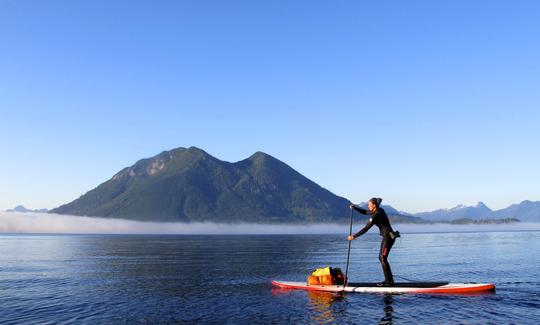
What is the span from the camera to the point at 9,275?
144ft

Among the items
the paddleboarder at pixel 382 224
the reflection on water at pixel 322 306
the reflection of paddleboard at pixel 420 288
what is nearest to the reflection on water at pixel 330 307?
the reflection on water at pixel 322 306

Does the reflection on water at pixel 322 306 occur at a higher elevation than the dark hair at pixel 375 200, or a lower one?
lower

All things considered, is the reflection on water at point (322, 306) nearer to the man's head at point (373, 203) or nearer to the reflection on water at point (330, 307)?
the reflection on water at point (330, 307)

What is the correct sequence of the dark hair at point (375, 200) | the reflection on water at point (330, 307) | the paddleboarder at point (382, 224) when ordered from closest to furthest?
the reflection on water at point (330, 307) → the dark hair at point (375, 200) → the paddleboarder at point (382, 224)

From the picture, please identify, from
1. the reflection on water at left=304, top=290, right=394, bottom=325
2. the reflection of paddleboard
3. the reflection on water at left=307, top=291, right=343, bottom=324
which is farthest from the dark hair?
the reflection on water at left=307, top=291, right=343, bottom=324

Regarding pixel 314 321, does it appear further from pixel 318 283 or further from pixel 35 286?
pixel 35 286

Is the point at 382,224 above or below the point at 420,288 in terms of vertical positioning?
above

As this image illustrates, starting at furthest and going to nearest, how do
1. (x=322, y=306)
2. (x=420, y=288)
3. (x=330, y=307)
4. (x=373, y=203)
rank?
(x=420, y=288) → (x=373, y=203) → (x=322, y=306) → (x=330, y=307)

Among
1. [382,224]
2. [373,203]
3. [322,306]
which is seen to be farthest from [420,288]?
[322,306]

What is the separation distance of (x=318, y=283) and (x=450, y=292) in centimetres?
818

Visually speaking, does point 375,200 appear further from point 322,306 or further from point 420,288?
point 322,306

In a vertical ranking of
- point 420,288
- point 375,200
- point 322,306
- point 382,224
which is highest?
point 375,200

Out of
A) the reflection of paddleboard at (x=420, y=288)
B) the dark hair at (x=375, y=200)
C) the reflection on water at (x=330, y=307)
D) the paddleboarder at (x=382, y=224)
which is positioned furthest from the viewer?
the reflection of paddleboard at (x=420, y=288)

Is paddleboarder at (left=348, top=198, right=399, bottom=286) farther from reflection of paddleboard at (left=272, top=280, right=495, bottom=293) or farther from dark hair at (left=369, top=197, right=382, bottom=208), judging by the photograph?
reflection of paddleboard at (left=272, top=280, right=495, bottom=293)
